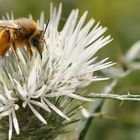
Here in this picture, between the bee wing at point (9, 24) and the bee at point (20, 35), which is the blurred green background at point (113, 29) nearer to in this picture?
the bee at point (20, 35)

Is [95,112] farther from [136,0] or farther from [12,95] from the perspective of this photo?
[136,0]

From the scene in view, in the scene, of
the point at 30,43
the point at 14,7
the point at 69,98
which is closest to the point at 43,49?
the point at 30,43

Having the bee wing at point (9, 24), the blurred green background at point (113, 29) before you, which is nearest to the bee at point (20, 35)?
the bee wing at point (9, 24)

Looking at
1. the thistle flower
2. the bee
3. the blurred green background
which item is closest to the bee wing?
the bee

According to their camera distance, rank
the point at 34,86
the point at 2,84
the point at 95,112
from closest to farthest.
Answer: the point at 34,86, the point at 2,84, the point at 95,112

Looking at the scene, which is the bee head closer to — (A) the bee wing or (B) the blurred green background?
(A) the bee wing
